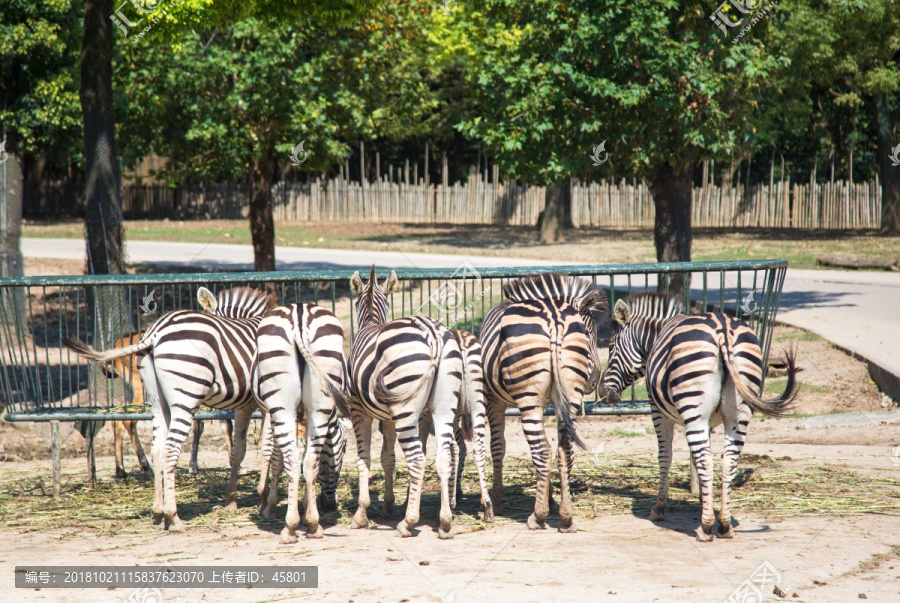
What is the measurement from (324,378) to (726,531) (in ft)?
9.82

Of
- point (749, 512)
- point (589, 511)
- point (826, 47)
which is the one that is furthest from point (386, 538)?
point (826, 47)

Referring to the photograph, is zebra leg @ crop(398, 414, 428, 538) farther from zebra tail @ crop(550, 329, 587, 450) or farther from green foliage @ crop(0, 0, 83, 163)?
green foliage @ crop(0, 0, 83, 163)

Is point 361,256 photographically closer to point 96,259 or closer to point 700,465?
point 96,259

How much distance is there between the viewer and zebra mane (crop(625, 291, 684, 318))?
7.30 m

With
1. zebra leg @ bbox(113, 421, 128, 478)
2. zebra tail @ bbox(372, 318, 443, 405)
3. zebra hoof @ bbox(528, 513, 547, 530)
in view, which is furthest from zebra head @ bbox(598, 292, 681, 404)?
Answer: zebra leg @ bbox(113, 421, 128, 478)

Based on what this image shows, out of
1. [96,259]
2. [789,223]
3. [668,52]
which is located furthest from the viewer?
[789,223]

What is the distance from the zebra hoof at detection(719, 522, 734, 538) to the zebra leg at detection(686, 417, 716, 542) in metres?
0.07

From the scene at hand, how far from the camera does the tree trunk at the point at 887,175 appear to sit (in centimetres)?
2941

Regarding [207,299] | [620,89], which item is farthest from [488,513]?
[620,89]

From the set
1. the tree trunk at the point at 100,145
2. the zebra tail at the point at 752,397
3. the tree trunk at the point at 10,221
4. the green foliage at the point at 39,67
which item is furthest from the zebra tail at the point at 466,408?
the green foliage at the point at 39,67

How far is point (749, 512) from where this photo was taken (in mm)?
6715

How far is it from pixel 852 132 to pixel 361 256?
2279 cm

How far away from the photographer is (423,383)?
600cm
